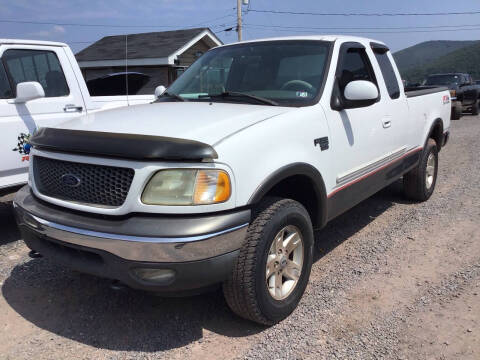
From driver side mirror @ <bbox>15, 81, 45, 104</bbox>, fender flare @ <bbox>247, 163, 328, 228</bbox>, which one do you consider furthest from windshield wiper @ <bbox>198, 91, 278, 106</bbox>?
driver side mirror @ <bbox>15, 81, 45, 104</bbox>

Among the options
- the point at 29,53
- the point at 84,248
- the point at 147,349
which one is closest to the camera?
the point at 84,248

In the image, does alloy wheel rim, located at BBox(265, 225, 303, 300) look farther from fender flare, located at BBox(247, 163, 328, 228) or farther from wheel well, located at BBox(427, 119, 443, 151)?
wheel well, located at BBox(427, 119, 443, 151)

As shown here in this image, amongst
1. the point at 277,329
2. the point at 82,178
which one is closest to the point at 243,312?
the point at 277,329

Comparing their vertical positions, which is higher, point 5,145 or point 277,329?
point 5,145

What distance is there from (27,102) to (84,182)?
2.46 m

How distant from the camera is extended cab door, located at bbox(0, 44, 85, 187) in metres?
4.29

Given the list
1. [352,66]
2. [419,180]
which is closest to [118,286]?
[352,66]

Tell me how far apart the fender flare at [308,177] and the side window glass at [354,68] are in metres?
0.92

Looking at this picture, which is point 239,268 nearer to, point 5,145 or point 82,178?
point 82,178

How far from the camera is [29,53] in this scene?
465 centimetres

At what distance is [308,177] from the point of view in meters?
3.04

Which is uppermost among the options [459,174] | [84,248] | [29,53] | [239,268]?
[29,53]

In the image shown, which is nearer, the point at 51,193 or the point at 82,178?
the point at 82,178

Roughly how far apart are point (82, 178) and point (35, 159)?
57 cm
